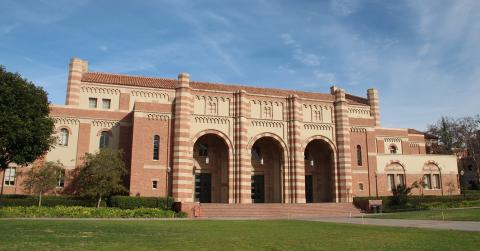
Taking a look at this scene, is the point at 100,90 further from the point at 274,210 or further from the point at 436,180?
the point at 436,180

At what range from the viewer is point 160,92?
44906 millimetres

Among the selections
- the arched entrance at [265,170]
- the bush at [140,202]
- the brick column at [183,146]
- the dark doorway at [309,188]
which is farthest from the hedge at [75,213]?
the dark doorway at [309,188]

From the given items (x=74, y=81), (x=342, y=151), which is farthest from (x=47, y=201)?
(x=342, y=151)

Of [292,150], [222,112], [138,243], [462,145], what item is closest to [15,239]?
[138,243]

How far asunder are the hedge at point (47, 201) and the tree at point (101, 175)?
24.5 inches

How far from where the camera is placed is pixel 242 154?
39.5 metres

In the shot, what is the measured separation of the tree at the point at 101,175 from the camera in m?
32.3

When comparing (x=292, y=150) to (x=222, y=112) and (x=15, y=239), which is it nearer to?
(x=222, y=112)

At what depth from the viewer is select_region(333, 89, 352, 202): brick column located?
1655 inches

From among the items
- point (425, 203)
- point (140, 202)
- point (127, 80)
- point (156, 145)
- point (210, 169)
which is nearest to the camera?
point (140, 202)

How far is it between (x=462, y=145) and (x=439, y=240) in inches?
2424

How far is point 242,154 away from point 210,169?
444 cm

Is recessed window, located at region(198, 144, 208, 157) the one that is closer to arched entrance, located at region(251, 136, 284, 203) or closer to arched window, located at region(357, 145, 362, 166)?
arched entrance, located at region(251, 136, 284, 203)

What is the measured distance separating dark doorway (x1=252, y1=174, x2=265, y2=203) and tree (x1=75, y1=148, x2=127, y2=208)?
49.4 feet
